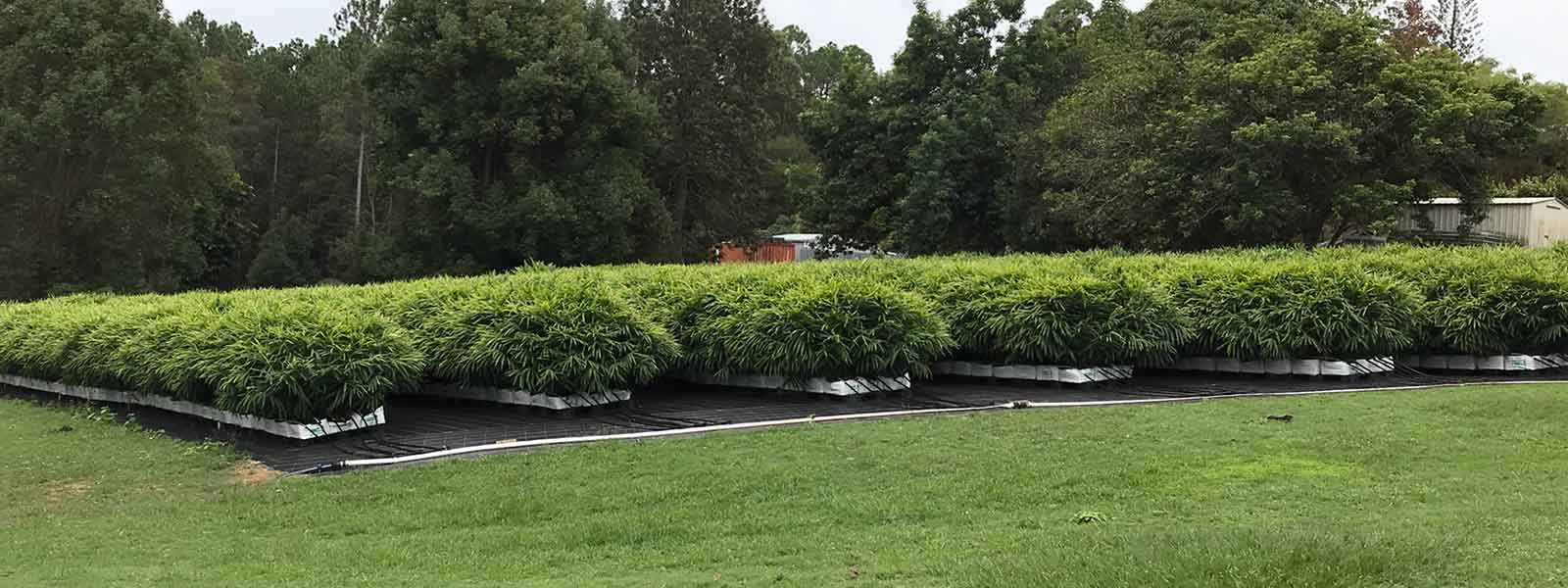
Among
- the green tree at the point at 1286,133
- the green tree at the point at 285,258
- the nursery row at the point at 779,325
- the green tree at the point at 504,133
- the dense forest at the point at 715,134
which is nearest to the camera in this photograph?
the nursery row at the point at 779,325

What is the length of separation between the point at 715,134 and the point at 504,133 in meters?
7.37

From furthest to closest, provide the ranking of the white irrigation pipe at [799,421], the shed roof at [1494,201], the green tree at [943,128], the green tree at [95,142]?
the green tree at [95,142]
the green tree at [943,128]
the shed roof at [1494,201]
the white irrigation pipe at [799,421]

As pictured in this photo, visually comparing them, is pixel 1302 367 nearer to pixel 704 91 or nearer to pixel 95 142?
pixel 704 91

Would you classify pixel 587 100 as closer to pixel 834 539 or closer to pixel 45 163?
pixel 45 163

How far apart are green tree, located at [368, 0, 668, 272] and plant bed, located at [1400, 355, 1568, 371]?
20637 millimetres

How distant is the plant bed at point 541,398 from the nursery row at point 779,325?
0.14 feet

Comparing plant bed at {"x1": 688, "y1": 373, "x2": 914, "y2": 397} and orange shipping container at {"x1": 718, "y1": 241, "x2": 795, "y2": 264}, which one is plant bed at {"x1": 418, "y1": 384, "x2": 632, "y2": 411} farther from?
orange shipping container at {"x1": 718, "y1": 241, "x2": 795, "y2": 264}

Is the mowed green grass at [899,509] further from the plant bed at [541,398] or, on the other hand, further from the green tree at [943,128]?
the green tree at [943,128]

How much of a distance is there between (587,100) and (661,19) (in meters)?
6.23

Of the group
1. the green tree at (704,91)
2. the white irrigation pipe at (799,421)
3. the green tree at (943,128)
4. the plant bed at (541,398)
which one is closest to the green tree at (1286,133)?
the green tree at (943,128)

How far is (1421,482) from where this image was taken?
5625 mm

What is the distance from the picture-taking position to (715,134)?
34469mm

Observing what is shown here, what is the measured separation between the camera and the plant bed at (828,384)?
9.19m

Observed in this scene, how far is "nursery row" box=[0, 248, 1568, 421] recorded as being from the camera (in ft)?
28.1
